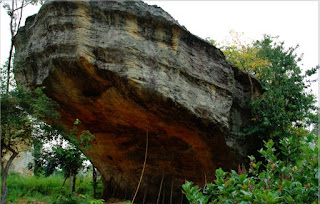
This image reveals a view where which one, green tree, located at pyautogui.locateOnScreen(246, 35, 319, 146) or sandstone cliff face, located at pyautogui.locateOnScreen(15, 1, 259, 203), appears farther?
green tree, located at pyautogui.locateOnScreen(246, 35, 319, 146)

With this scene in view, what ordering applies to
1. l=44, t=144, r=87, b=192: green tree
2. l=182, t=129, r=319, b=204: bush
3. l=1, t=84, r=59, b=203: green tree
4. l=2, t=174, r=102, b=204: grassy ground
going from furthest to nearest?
1. l=2, t=174, r=102, b=204: grassy ground
2. l=44, t=144, r=87, b=192: green tree
3. l=1, t=84, r=59, b=203: green tree
4. l=182, t=129, r=319, b=204: bush

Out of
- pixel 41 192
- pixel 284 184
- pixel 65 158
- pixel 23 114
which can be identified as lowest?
pixel 41 192

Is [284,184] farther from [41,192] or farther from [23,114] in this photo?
[41,192]

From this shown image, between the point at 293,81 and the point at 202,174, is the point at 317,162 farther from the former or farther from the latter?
the point at 293,81

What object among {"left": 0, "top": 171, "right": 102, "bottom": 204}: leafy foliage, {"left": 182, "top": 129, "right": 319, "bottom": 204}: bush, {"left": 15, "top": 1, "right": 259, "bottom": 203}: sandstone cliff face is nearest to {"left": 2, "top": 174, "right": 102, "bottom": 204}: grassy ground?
{"left": 0, "top": 171, "right": 102, "bottom": 204}: leafy foliage

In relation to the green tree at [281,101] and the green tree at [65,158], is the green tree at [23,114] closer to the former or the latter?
the green tree at [65,158]

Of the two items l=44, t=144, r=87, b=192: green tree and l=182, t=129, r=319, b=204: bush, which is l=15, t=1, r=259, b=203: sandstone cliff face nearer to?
l=44, t=144, r=87, b=192: green tree

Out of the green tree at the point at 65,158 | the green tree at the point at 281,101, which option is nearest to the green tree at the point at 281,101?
the green tree at the point at 281,101

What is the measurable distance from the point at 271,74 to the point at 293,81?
0.60m

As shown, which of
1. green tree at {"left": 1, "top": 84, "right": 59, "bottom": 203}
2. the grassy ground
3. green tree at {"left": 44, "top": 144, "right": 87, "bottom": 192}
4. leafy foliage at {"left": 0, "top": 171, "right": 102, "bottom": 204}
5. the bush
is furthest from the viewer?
leafy foliage at {"left": 0, "top": 171, "right": 102, "bottom": 204}

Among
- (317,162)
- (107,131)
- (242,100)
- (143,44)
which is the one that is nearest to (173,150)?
(107,131)

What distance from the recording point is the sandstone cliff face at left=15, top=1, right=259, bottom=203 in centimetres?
587

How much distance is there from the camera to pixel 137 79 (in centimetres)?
585

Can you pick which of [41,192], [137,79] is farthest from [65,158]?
[41,192]
